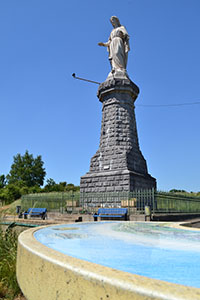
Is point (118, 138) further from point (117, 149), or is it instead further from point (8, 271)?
point (8, 271)

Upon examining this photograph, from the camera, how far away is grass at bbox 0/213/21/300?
359 cm

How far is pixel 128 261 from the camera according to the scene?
7.22 ft

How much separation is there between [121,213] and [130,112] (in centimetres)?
769

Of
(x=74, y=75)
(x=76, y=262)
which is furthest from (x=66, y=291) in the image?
(x=74, y=75)

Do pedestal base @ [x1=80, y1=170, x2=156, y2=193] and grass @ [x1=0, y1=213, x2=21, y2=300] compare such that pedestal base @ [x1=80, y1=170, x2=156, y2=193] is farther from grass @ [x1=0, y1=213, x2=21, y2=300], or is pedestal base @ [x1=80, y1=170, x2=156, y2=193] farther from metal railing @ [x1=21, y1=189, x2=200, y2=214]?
grass @ [x1=0, y1=213, x2=21, y2=300]

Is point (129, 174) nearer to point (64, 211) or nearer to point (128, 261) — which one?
point (64, 211)

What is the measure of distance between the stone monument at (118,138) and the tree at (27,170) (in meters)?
34.4

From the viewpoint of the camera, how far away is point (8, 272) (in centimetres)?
395

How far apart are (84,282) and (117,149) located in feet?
44.5

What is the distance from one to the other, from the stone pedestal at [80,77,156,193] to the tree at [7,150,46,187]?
113 ft

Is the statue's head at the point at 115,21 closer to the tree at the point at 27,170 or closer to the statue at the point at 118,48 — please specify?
the statue at the point at 118,48

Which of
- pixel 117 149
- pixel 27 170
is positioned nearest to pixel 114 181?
pixel 117 149

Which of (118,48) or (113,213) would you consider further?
(118,48)

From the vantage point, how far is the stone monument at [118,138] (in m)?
14.2
